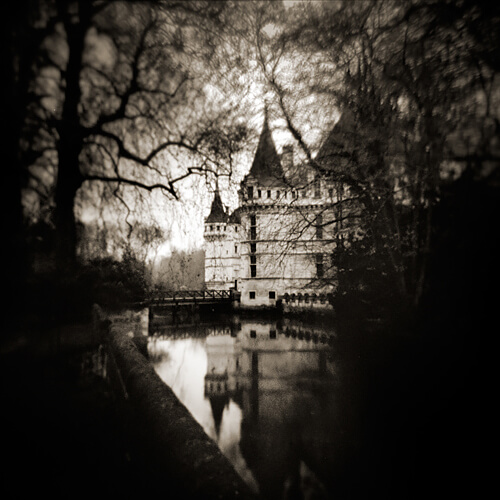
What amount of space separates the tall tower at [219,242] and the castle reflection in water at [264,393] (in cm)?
58

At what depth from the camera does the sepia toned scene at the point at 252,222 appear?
3.17 feet

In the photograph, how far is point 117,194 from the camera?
1303 millimetres

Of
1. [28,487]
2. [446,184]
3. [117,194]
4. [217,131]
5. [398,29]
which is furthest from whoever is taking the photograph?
[217,131]

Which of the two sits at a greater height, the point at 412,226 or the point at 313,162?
the point at 313,162

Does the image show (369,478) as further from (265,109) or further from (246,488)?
(265,109)

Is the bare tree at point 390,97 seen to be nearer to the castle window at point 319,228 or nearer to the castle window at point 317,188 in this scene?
the castle window at point 317,188

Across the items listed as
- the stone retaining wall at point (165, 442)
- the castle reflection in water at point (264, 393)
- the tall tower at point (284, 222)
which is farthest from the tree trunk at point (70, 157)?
the castle reflection in water at point (264, 393)

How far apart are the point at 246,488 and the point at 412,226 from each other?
1126 millimetres

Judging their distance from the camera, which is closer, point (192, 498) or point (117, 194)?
point (192, 498)

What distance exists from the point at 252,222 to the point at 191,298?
600 millimetres

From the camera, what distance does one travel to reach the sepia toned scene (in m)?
0.97

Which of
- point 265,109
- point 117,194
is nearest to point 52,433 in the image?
point 117,194

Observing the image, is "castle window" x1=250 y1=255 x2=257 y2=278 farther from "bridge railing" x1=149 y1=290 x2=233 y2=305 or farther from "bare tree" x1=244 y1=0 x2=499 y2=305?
"bare tree" x1=244 y1=0 x2=499 y2=305

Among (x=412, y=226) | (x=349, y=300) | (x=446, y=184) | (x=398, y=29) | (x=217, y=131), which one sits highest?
(x=398, y=29)
